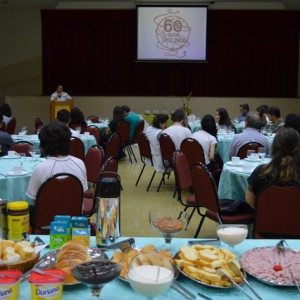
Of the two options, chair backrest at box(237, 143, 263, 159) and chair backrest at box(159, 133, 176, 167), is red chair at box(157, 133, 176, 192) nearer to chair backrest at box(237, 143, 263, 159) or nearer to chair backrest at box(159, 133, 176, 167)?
chair backrest at box(159, 133, 176, 167)

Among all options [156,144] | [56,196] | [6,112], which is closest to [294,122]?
[156,144]

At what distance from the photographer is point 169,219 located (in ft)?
7.14

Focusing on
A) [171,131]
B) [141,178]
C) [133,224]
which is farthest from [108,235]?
[141,178]

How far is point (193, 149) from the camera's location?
243 inches

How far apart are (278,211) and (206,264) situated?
1620mm

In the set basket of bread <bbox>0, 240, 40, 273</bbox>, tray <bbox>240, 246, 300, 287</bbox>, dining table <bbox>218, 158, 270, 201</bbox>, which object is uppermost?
basket of bread <bbox>0, 240, 40, 273</bbox>

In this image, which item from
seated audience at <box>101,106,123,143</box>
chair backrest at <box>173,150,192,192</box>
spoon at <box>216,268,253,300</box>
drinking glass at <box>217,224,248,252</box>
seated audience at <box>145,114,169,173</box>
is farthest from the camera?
seated audience at <box>101,106,123,143</box>

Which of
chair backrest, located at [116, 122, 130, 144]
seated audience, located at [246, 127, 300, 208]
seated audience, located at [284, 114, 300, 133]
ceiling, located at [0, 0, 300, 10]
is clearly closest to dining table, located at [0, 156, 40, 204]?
seated audience, located at [246, 127, 300, 208]

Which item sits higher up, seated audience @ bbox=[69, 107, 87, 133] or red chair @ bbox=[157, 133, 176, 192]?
seated audience @ bbox=[69, 107, 87, 133]

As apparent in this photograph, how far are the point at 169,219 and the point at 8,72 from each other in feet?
45.8

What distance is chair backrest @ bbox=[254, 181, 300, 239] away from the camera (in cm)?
326

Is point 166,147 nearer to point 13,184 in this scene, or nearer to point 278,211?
point 13,184

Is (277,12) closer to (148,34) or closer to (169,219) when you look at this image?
(148,34)

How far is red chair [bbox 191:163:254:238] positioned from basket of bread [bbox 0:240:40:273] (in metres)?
2.19
